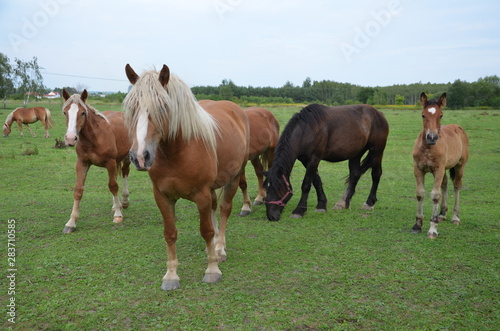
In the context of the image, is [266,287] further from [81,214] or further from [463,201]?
[463,201]

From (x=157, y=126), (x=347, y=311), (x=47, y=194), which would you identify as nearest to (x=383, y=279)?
(x=347, y=311)

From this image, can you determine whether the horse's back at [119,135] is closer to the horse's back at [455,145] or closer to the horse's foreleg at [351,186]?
the horse's foreleg at [351,186]

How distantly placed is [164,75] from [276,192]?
3.88 metres

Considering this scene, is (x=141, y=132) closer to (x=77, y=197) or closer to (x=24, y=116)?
(x=77, y=197)

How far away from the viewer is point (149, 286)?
4180 millimetres

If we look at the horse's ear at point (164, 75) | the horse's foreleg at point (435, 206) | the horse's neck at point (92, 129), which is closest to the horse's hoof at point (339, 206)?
the horse's foreleg at point (435, 206)

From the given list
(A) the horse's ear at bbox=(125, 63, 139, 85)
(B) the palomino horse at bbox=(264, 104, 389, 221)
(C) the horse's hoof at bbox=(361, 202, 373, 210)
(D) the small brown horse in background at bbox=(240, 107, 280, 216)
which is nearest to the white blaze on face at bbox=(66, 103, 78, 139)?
(A) the horse's ear at bbox=(125, 63, 139, 85)

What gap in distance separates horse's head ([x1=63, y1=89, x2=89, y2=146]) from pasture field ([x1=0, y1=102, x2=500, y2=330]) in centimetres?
158

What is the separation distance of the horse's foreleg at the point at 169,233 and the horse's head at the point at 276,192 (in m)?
2.95

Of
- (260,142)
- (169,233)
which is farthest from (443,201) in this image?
(169,233)

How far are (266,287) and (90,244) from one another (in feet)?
9.60

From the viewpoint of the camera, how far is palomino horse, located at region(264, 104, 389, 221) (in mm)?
6969

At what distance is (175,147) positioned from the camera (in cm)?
382

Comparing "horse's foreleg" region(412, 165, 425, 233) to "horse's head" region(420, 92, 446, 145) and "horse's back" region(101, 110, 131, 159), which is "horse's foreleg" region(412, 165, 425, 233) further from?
"horse's back" region(101, 110, 131, 159)
